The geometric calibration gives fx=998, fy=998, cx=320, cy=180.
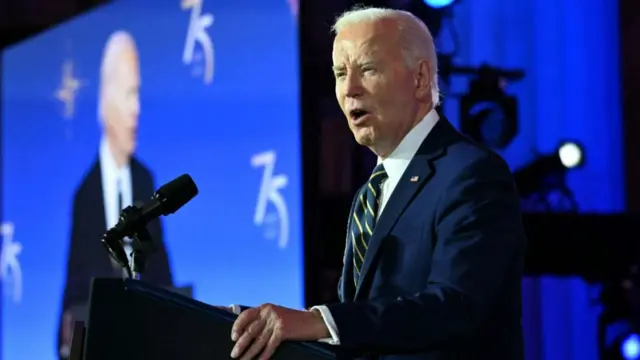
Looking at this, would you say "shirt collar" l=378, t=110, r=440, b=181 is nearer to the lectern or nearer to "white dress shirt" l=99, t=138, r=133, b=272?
the lectern

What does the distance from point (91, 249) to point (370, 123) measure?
3.02 metres

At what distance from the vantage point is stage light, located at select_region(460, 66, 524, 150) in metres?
3.84

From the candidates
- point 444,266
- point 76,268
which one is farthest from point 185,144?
point 444,266

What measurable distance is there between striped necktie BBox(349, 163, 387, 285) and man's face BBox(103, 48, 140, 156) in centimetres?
253

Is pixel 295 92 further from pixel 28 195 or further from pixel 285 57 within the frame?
pixel 28 195

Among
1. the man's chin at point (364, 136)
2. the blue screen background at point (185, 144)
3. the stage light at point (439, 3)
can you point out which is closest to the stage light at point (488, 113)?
the stage light at point (439, 3)

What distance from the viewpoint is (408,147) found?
1899 millimetres

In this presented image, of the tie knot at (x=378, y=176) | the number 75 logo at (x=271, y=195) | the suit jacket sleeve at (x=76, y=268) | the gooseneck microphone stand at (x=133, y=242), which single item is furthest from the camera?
the suit jacket sleeve at (x=76, y=268)

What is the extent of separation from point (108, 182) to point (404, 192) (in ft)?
9.76

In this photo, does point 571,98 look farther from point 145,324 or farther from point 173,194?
point 145,324

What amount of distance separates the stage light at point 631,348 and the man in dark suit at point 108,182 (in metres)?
2.01

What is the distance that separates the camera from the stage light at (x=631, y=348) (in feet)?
12.5

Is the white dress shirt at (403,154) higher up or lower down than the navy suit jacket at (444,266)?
higher up

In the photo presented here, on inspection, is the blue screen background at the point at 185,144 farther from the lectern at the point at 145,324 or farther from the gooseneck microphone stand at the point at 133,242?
the lectern at the point at 145,324
